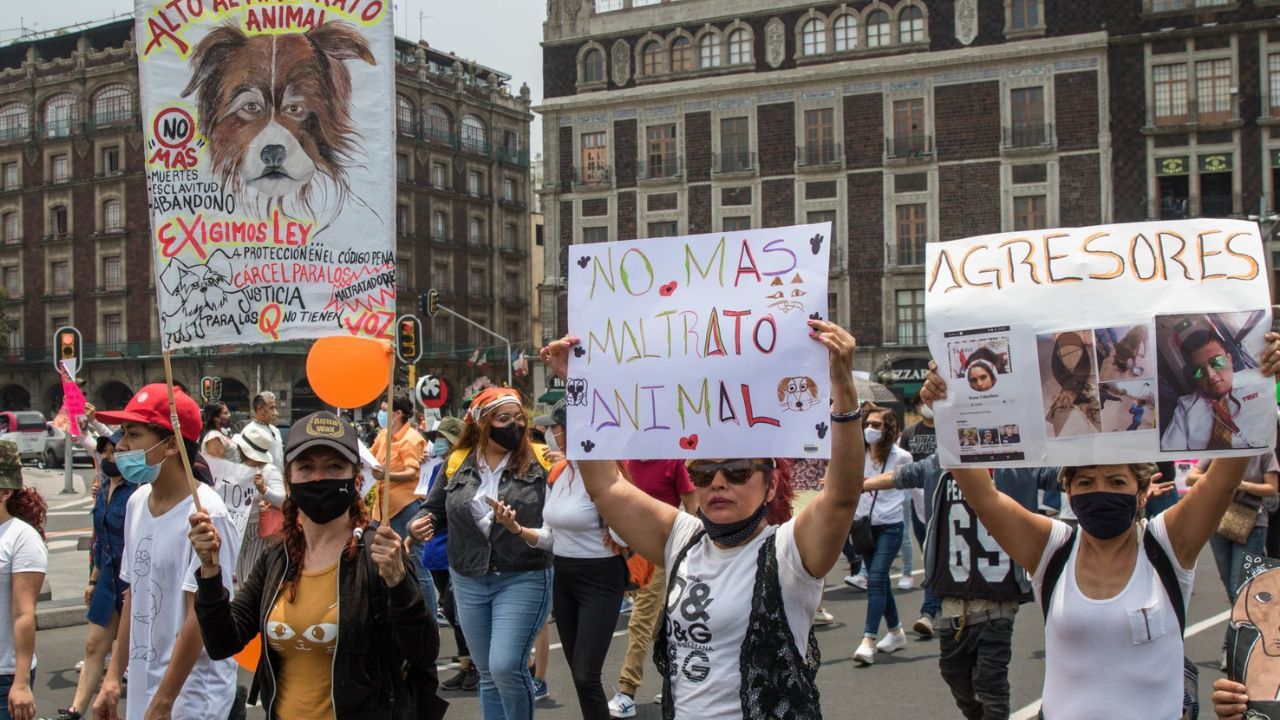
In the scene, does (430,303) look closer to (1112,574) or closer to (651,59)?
(651,59)

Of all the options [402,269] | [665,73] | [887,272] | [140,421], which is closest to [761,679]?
[140,421]

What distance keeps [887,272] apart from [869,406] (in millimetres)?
35048

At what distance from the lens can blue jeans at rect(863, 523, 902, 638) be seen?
8.45 metres

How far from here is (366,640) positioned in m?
3.56

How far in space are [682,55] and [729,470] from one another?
146 ft

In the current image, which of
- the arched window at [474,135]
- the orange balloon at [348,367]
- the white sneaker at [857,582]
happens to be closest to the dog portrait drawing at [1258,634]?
the orange balloon at [348,367]

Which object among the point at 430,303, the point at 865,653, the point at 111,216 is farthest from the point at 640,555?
the point at 111,216

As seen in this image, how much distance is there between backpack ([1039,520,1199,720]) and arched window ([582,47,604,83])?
45372 mm

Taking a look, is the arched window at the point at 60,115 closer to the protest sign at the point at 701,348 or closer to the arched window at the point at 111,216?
the arched window at the point at 111,216

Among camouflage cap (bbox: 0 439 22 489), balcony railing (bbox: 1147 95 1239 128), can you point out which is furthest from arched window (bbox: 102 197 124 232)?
camouflage cap (bbox: 0 439 22 489)

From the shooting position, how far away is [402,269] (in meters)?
62.1

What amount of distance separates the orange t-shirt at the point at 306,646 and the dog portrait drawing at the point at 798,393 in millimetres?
1475

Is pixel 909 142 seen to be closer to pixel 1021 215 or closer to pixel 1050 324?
pixel 1021 215

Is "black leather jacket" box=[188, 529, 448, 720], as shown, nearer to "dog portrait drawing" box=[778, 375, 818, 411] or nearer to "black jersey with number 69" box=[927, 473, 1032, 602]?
"dog portrait drawing" box=[778, 375, 818, 411]
